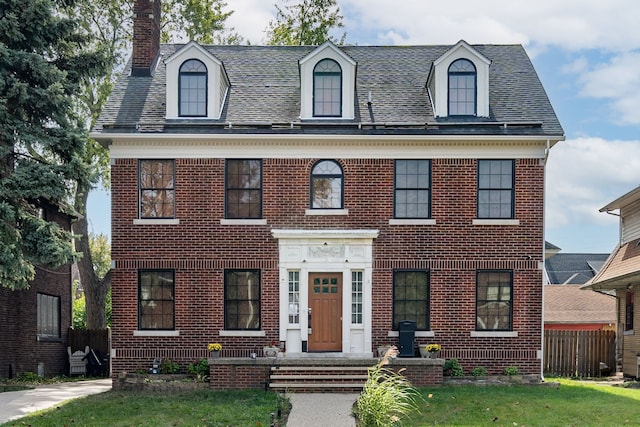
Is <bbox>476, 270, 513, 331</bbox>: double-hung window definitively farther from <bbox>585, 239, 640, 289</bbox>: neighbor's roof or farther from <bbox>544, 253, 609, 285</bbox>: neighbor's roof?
<bbox>544, 253, 609, 285</bbox>: neighbor's roof

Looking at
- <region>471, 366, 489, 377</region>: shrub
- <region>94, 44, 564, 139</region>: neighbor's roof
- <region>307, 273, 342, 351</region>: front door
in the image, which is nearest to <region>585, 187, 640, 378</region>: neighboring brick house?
<region>94, 44, 564, 139</region>: neighbor's roof

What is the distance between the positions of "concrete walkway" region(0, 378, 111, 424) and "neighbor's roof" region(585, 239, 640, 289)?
15.5 m

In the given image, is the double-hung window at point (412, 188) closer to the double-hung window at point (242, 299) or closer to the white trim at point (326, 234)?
the white trim at point (326, 234)

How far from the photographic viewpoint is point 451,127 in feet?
63.6

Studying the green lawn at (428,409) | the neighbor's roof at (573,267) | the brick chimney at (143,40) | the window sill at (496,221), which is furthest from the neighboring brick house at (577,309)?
the brick chimney at (143,40)

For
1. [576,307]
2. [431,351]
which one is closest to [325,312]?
[431,351]

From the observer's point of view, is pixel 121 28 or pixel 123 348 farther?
pixel 121 28

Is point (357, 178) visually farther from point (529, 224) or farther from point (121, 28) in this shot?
point (121, 28)

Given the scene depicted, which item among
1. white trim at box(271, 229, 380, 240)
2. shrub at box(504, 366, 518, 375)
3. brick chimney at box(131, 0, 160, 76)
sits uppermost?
brick chimney at box(131, 0, 160, 76)

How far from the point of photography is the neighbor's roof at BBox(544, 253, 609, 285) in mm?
45406

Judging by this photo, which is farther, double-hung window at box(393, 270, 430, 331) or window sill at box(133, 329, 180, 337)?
double-hung window at box(393, 270, 430, 331)

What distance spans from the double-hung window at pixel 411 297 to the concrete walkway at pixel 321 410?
326cm

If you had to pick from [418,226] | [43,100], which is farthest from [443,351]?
[43,100]

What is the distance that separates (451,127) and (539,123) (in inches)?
89.9
